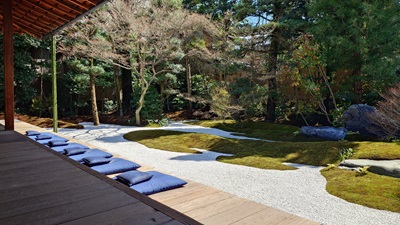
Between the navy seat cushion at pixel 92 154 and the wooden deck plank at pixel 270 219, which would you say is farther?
the navy seat cushion at pixel 92 154

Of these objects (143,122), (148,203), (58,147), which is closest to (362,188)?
(148,203)

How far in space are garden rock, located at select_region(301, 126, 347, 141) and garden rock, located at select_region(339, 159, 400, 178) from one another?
2214 millimetres

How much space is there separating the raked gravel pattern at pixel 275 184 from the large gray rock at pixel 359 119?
8.44 ft

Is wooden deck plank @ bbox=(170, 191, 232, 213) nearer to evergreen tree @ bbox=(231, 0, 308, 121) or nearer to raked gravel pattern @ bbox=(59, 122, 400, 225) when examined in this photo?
raked gravel pattern @ bbox=(59, 122, 400, 225)

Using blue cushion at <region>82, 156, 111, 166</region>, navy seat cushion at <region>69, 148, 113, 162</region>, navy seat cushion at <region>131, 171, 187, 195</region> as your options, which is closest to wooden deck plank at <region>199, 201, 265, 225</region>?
navy seat cushion at <region>131, 171, 187, 195</region>

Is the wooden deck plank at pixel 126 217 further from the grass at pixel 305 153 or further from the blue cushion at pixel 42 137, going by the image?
the blue cushion at pixel 42 137

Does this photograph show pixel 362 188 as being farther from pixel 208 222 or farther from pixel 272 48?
pixel 272 48

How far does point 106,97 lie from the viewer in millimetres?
12867

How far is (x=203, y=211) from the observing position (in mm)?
1782

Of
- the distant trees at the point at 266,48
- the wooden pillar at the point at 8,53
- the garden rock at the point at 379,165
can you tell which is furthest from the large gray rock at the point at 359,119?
the wooden pillar at the point at 8,53

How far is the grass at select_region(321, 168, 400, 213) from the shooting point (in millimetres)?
3027

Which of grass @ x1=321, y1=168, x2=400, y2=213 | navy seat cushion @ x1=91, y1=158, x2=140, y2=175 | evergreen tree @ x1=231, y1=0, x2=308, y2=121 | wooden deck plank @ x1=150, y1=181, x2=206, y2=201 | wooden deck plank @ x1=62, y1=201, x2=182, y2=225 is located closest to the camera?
wooden deck plank @ x1=62, y1=201, x2=182, y2=225

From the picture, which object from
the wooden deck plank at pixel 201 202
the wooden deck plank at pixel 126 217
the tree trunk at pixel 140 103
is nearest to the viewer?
the wooden deck plank at pixel 126 217

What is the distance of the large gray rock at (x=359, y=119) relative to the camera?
20.3 ft
